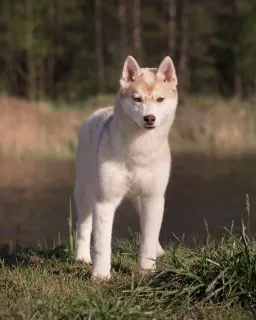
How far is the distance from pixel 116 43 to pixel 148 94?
26038mm

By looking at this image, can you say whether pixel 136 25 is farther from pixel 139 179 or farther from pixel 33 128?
pixel 139 179

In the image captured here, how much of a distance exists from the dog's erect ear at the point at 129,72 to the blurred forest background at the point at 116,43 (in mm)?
22506

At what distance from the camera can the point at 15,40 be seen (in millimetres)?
30562

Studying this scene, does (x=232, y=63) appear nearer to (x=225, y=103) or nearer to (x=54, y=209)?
(x=225, y=103)

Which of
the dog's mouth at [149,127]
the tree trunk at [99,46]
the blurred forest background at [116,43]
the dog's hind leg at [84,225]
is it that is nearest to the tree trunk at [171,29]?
the blurred forest background at [116,43]

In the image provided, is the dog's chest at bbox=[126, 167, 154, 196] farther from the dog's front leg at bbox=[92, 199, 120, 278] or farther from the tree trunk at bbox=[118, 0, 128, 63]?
the tree trunk at bbox=[118, 0, 128, 63]

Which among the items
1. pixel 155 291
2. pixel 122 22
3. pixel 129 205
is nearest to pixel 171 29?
pixel 122 22

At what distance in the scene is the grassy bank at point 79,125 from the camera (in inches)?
656

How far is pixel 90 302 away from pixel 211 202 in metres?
6.68

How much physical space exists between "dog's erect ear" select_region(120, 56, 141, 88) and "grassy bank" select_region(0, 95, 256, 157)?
1129 centimetres

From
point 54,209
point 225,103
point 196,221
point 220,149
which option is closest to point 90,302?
point 196,221

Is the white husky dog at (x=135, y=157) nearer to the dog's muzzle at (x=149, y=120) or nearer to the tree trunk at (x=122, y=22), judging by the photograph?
the dog's muzzle at (x=149, y=120)

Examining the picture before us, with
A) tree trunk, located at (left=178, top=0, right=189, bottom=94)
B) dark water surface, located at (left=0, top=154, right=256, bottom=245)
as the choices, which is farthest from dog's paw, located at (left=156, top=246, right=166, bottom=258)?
tree trunk, located at (left=178, top=0, right=189, bottom=94)

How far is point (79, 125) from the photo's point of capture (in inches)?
727
